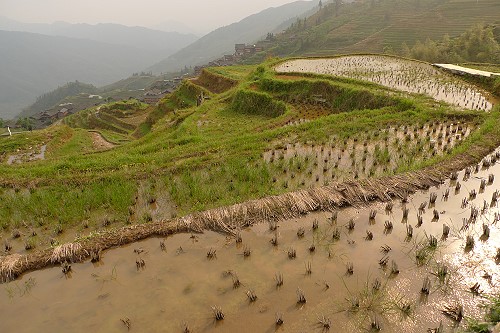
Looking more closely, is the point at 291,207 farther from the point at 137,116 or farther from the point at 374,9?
the point at 374,9

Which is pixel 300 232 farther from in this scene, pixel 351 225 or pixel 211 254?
pixel 211 254

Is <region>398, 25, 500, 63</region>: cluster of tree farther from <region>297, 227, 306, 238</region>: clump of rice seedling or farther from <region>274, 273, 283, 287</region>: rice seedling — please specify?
<region>274, 273, 283, 287</region>: rice seedling

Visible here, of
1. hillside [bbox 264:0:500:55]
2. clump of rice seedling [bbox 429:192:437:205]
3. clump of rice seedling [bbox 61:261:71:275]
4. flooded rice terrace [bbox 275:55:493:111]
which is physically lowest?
clump of rice seedling [bbox 429:192:437:205]

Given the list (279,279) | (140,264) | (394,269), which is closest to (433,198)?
(394,269)

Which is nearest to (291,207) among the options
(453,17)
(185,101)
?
(185,101)

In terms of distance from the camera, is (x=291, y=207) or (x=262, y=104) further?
(x=262, y=104)

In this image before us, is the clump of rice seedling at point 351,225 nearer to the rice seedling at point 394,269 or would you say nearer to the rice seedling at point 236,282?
the rice seedling at point 394,269

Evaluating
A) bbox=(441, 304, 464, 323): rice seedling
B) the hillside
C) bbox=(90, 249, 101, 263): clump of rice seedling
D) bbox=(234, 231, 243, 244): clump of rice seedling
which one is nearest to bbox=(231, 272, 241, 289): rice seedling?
bbox=(234, 231, 243, 244): clump of rice seedling
